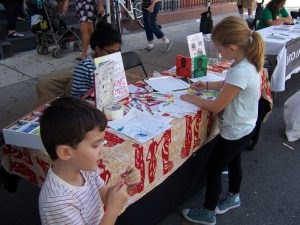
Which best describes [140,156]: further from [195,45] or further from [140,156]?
[195,45]

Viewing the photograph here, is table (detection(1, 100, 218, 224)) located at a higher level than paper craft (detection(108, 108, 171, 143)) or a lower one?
lower

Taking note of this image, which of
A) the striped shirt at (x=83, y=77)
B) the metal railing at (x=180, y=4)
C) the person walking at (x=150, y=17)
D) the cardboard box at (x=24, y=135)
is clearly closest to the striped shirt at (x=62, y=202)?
the cardboard box at (x=24, y=135)

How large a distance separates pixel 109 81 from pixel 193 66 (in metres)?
1.01

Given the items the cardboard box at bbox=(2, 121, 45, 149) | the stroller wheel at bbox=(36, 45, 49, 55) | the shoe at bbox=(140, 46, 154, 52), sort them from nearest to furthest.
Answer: the cardboard box at bbox=(2, 121, 45, 149) < the stroller wheel at bbox=(36, 45, 49, 55) < the shoe at bbox=(140, 46, 154, 52)

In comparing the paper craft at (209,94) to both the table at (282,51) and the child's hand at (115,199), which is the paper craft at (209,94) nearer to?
the child's hand at (115,199)

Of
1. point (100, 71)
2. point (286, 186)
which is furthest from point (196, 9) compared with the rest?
point (100, 71)

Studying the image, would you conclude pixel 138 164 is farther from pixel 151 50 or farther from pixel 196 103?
pixel 151 50

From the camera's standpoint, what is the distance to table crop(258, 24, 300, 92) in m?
4.41

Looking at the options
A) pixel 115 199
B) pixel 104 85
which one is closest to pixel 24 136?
pixel 104 85

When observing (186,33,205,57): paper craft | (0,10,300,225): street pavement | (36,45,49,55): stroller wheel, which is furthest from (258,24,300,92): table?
(36,45,49,55): stroller wheel

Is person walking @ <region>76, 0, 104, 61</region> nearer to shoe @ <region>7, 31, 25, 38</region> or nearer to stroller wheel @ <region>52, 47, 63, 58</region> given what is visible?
stroller wheel @ <region>52, 47, 63, 58</region>

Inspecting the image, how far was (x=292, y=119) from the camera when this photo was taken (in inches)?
152

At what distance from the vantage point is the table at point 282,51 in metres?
4.41

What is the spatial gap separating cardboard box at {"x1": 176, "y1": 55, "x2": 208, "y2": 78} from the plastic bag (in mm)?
1450
